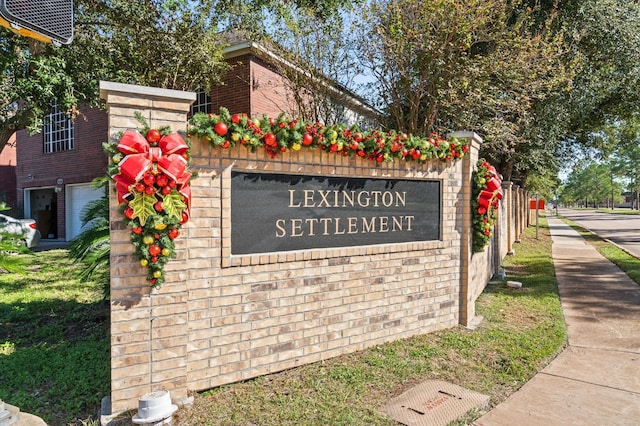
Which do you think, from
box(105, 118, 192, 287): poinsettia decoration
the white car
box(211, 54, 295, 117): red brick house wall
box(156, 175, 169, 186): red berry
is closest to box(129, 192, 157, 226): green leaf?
box(105, 118, 192, 287): poinsettia decoration

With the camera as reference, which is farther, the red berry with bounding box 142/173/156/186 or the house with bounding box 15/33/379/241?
the house with bounding box 15/33/379/241

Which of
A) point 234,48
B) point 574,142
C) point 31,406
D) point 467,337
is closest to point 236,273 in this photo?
point 31,406

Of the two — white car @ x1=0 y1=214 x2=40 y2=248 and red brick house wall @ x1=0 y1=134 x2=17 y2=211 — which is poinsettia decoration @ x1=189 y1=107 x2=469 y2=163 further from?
red brick house wall @ x1=0 y1=134 x2=17 y2=211

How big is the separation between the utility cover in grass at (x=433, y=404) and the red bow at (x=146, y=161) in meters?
2.22

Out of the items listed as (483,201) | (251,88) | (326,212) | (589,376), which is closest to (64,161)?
(251,88)

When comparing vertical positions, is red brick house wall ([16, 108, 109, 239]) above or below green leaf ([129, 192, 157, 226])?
above

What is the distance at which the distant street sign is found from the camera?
6.08 feet

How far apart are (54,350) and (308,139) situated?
11.3ft

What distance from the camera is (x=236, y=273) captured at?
3404 millimetres

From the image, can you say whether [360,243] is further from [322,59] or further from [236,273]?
[322,59]

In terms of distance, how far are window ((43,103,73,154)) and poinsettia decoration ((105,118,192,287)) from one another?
15.4 meters

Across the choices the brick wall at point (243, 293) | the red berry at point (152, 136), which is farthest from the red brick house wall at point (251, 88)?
the red berry at point (152, 136)

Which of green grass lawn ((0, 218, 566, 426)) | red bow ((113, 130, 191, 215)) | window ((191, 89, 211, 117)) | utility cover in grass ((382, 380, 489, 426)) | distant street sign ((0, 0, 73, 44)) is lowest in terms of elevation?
utility cover in grass ((382, 380, 489, 426))

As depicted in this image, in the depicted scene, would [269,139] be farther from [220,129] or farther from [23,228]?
[23,228]
